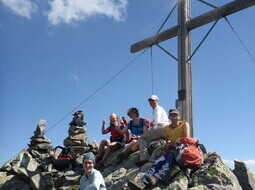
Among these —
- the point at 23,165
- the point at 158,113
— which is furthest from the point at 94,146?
the point at 158,113

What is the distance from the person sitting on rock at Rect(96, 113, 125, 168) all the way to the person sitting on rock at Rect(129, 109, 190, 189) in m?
2.57

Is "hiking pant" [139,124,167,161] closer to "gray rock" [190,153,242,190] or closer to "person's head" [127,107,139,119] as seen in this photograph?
"person's head" [127,107,139,119]

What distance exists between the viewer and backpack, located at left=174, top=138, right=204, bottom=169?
23.8 ft

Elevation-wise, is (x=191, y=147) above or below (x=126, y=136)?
below

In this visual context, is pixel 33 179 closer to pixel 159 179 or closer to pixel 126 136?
pixel 126 136

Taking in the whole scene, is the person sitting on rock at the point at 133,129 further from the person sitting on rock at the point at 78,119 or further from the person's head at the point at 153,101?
the person sitting on rock at the point at 78,119

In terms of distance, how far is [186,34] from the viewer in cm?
1148

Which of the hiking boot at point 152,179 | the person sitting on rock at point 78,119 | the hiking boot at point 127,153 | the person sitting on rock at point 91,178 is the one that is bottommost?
the person sitting on rock at point 91,178

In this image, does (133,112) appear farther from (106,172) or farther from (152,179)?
(152,179)

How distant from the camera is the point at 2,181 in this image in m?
12.8

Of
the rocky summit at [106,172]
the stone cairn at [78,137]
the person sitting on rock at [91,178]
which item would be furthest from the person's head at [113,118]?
the stone cairn at [78,137]

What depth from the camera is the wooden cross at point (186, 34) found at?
34.6 ft

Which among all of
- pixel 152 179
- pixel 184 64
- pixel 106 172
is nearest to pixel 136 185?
pixel 152 179

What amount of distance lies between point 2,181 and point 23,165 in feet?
3.34
